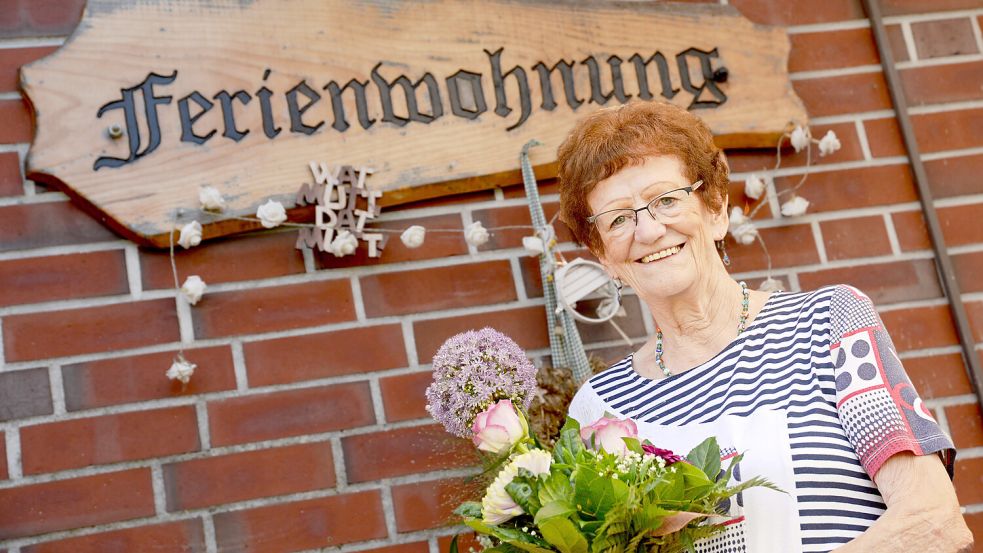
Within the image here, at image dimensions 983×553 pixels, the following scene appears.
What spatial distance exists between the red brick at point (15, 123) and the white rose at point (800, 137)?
1.41 metres

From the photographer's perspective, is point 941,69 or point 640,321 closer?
point 640,321

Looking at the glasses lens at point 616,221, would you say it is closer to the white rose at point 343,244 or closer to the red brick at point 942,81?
the white rose at point 343,244

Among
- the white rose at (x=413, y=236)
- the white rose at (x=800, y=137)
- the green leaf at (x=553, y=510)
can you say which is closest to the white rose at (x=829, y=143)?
the white rose at (x=800, y=137)

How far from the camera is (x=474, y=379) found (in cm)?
141

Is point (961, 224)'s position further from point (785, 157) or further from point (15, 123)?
point (15, 123)

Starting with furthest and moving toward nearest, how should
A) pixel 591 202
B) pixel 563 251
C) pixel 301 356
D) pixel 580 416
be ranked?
pixel 563 251 → pixel 301 356 → pixel 580 416 → pixel 591 202

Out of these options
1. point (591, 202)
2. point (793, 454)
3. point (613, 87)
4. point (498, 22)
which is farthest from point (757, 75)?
point (793, 454)

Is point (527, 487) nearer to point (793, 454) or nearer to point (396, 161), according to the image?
point (793, 454)

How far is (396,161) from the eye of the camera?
1.83 m

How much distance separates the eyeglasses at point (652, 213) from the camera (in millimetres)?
1471

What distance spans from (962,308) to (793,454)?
0.88 metres

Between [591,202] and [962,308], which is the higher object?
[591,202]

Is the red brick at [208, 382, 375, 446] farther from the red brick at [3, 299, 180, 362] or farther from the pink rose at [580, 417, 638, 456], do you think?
the pink rose at [580, 417, 638, 456]

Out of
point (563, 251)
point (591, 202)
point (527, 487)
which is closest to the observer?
point (527, 487)
